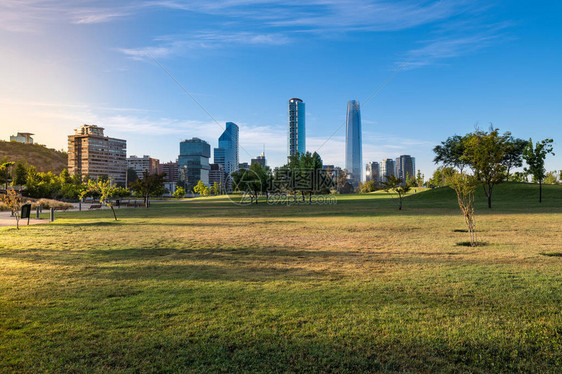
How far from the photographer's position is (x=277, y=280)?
27.7ft

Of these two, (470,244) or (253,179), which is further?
(253,179)

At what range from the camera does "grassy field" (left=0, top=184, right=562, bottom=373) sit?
15.0 feet

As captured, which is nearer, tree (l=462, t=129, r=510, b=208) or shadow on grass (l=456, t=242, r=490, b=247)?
shadow on grass (l=456, t=242, r=490, b=247)

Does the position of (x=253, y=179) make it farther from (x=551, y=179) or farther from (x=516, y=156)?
(x=551, y=179)

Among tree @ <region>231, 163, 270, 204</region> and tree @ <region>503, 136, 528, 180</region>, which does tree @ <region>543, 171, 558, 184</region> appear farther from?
tree @ <region>231, 163, 270, 204</region>

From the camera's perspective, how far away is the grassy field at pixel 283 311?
458 cm

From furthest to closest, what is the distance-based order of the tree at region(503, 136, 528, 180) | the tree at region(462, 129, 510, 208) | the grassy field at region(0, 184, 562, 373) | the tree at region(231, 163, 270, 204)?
the tree at region(503, 136, 528, 180), the tree at region(231, 163, 270, 204), the tree at region(462, 129, 510, 208), the grassy field at region(0, 184, 562, 373)

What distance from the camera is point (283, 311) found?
6176 millimetres

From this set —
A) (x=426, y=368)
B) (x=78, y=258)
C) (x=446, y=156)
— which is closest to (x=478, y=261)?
(x=426, y=368)

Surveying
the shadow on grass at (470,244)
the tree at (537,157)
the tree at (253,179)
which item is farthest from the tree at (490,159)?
the tree at (253,179)

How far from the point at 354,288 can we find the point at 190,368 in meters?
4.38

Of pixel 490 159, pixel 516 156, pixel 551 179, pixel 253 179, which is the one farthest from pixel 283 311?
pixel 551 179

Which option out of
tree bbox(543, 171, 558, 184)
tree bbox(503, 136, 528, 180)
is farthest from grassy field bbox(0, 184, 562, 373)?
tree bbox(543, 171, 558, 184)

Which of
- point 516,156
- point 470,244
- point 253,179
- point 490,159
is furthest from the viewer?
point 516,156
